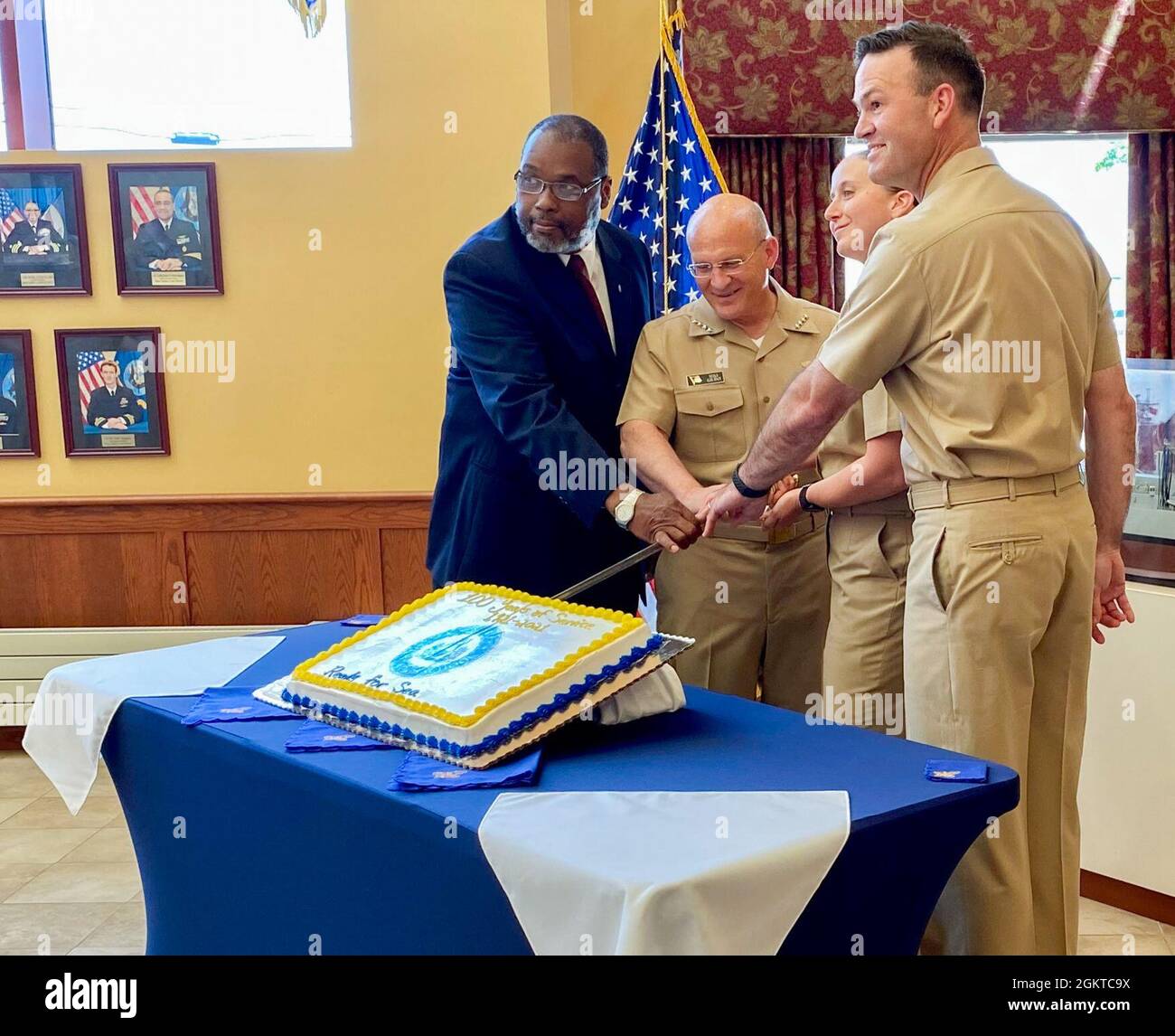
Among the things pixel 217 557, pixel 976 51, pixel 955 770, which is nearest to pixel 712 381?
pixel 955 770

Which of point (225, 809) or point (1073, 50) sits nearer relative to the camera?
point (225, 809)

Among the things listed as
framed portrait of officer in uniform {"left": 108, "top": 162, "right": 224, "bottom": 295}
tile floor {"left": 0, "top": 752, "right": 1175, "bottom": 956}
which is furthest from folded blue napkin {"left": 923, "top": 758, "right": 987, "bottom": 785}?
framed portrait of officer in uniform {"left": 108, "top": 162, "right": 224, "bottom": 295}

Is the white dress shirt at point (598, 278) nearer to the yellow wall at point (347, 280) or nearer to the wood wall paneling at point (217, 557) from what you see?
the yellow wall at point (347, 280)

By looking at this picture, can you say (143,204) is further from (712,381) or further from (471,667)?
(471,667)

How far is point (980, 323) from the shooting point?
2.11 metres

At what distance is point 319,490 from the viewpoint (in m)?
4.89

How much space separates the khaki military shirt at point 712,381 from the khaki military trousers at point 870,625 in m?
0.37

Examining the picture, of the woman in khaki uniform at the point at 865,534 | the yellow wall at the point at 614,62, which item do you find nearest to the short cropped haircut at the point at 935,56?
the woman in khaki uniform at the point at 865,534

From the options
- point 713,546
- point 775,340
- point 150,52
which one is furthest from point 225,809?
point 150,52

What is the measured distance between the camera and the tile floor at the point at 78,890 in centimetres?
324

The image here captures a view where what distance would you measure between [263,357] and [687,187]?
5.59 ft

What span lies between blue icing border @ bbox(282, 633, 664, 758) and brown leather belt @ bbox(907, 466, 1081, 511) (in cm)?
56

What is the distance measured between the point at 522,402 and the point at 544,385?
8 centimetres

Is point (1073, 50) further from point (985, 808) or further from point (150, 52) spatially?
point (985, 808)
